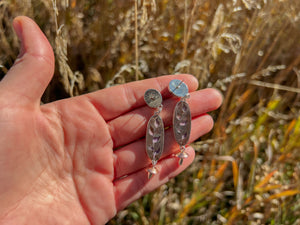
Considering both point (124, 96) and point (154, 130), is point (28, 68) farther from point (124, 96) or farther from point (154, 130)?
point (154, 130)

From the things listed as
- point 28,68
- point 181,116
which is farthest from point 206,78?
point 28,68

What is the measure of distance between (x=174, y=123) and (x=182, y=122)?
44 millimetres

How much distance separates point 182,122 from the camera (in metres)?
1.54

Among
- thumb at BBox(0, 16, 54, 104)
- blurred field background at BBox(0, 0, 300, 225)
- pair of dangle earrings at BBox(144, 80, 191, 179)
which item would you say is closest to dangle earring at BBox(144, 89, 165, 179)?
pair of dangle earrings at BBox(144, 80, 191, 179)

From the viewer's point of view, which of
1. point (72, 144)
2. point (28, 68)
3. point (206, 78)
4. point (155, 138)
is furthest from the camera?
point (206, 78)

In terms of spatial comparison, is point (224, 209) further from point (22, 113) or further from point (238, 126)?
point (22, 113)

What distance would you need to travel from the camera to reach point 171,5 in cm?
178

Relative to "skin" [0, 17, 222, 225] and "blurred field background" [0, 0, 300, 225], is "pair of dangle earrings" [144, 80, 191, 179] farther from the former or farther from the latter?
"blurred field background" [0, 0, 300, 225]

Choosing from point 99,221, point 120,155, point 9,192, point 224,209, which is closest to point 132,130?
point 120,155

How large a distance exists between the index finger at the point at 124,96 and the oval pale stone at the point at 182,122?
105 mm

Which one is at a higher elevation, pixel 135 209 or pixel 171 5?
pixel 171 5

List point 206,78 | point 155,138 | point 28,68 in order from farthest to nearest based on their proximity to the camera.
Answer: point 206,78 < point 155,138 < point 28,68

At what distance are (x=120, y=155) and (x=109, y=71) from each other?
611mm

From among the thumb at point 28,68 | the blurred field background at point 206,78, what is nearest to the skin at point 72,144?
the thumb at point 28,68
